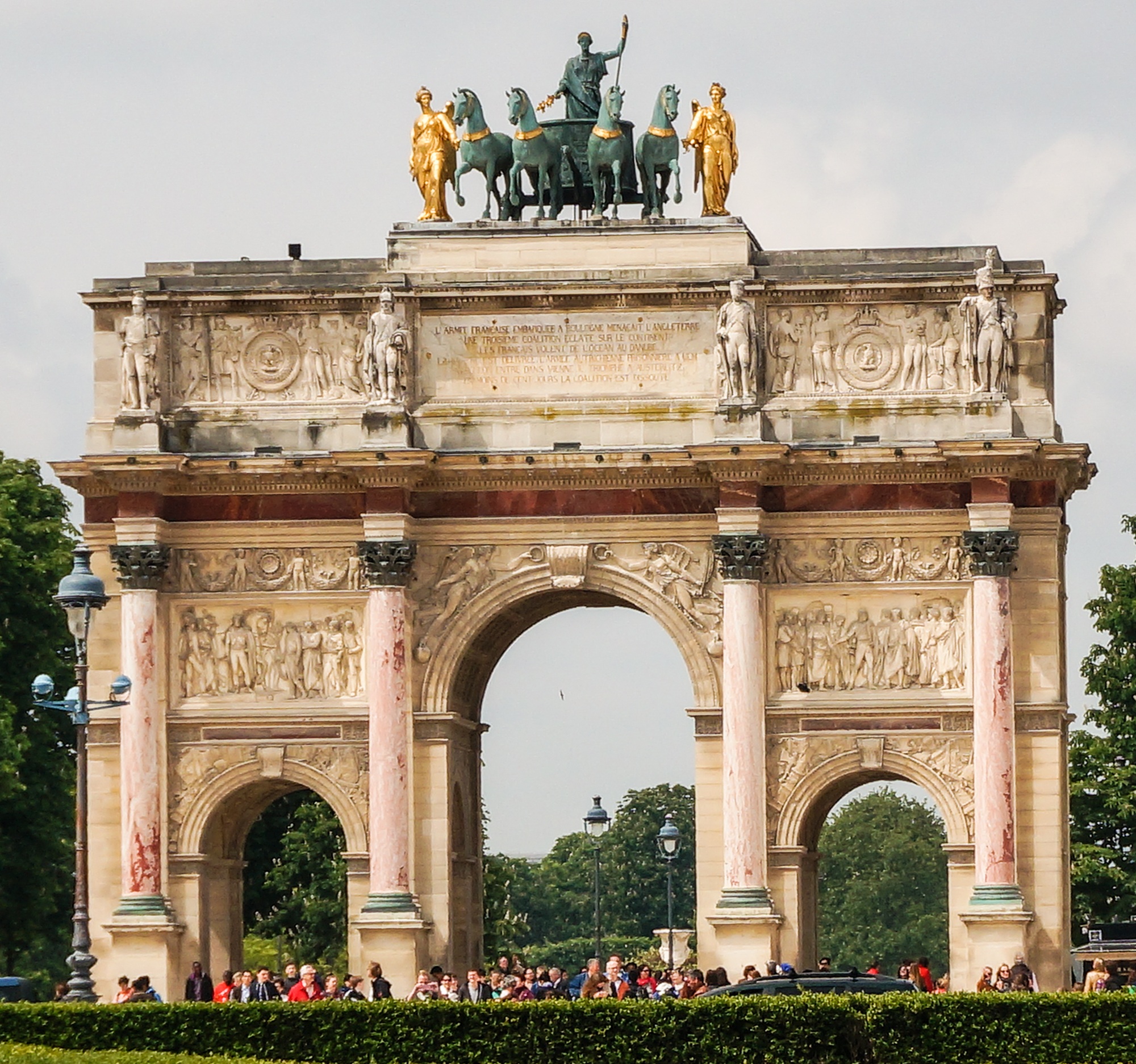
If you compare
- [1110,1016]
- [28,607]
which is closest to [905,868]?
[28,607]

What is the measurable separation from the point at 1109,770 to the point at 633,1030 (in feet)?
92.7

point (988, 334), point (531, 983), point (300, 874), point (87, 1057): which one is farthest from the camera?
point (300, 874)

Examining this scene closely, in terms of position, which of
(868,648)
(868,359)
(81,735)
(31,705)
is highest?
(868,359)

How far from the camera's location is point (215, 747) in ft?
175

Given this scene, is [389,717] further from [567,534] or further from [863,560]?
[863,560]

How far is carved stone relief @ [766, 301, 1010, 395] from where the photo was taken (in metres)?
52.8

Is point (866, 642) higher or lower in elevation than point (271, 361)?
lower

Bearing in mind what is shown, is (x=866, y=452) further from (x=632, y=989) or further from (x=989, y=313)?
(x=632, y=989)

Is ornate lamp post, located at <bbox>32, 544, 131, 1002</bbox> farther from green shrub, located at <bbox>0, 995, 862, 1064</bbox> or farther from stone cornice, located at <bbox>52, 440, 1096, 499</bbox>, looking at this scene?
stone cornice, located at <bbox>52, 440, 1096, 499</bbox>

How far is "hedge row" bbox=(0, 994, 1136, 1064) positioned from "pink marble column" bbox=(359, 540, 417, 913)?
12.2 meters

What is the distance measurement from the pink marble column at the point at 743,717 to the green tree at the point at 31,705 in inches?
593

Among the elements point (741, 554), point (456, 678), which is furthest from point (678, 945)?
point (741, 554)

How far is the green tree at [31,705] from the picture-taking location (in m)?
62.8

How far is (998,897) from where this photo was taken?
5103cm
